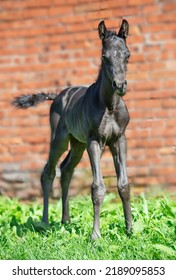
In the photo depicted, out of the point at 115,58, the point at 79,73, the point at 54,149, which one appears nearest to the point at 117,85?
the point at 115,58

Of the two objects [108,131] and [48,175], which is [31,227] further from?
[108,131]

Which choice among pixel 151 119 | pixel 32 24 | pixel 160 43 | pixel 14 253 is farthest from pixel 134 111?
pixel 14 253

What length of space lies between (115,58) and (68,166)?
6.59 ft

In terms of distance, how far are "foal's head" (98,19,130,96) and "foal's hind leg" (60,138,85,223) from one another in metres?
1.55

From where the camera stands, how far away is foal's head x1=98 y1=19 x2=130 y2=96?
6137 millimetres

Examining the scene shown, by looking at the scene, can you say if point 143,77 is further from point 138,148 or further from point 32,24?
point 32,24

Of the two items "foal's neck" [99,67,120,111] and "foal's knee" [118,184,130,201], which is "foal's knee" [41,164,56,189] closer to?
"foal's knee" [118,184,130,201]

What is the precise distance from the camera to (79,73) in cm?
966

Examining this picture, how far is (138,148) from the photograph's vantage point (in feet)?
30.6

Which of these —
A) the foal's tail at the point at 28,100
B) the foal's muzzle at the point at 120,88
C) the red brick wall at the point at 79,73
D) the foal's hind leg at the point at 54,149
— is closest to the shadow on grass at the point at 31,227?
the foal's hind leg at the point at 54,149

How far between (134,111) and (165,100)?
428 millimetres

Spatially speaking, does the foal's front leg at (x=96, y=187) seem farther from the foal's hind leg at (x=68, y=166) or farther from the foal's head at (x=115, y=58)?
the foal's hind leg at (x=68, y=166)

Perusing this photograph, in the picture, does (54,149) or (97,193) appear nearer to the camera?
(97,193)

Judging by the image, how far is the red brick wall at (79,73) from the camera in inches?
362
